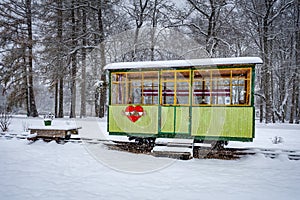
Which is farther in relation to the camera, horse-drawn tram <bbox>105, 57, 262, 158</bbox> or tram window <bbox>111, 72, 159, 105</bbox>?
tram window <bbox>111, 72, 159, 105</bbox>

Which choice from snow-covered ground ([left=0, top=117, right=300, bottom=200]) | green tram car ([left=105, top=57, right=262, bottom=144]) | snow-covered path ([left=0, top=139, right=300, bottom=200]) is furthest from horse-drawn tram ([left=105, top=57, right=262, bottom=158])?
snow-covered path ([left=0, top=139, right=300, bottom=200])

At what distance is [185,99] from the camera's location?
9.06 metres

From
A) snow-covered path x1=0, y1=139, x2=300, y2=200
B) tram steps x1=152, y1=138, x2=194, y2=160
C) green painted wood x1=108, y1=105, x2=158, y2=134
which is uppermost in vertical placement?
green painted wood x1=108, y1=105, x2=158, y2=134

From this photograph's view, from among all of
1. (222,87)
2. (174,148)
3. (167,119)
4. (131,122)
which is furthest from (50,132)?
(222,87)

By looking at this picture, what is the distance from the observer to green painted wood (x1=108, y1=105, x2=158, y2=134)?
29.2ft

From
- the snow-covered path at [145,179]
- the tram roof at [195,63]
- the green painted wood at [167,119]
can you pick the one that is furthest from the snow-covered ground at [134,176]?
the tram roof at [195,63]

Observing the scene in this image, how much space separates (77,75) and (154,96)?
36.3ft

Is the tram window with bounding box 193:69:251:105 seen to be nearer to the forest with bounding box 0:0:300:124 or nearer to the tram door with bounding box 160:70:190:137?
the tram door with bounding box 160:70:190:137

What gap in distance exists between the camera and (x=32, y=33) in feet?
73.4

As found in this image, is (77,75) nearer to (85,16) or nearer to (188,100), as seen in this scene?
(85,16)

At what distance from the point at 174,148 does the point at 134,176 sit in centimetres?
222

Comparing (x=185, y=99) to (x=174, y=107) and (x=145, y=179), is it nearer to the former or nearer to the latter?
(x=174, y=107)

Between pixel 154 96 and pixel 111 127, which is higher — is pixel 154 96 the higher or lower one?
the higher one

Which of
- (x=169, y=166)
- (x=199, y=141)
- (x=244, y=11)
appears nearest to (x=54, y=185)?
(x=169, y=166)
